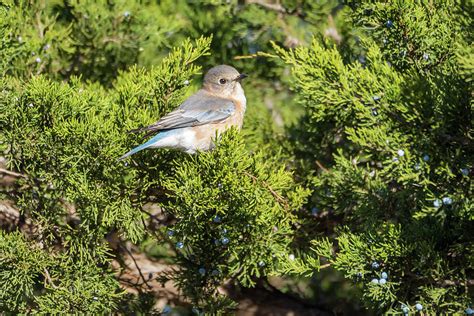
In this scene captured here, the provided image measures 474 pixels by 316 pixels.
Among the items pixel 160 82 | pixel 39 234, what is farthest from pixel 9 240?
pixel 160 82

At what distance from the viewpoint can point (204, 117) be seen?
4762mm

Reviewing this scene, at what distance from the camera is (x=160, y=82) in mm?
4090

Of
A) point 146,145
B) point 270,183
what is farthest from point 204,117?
point 270,183

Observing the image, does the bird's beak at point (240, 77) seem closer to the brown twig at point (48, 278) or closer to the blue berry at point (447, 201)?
the brown twig at point (48, 278)

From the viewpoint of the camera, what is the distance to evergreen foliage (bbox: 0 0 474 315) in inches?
129

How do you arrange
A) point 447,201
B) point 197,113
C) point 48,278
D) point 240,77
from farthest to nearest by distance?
point 240,77 < point 197,113 < point 48,278 < point 447,201

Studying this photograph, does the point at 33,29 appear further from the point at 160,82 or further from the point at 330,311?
the point at 330,311

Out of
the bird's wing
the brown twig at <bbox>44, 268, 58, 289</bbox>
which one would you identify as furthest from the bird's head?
the brown twig at <bbox>44, 268, 58, 289</bbox>

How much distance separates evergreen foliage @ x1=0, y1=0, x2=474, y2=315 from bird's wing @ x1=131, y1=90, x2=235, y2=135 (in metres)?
0.08

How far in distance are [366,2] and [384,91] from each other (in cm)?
64

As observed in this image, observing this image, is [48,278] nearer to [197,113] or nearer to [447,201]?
[197,113]

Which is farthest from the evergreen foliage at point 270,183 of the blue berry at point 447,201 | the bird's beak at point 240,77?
the bird's beak at point 240,77

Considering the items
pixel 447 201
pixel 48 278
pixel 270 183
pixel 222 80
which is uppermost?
pixel 447 201

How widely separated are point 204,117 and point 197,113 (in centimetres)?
10
